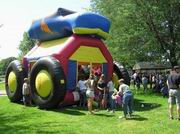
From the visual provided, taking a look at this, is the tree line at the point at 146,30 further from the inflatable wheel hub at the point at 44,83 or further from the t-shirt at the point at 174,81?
the t-shirt at the point at 174,81

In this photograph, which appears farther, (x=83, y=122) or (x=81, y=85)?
(x=81, y=85)

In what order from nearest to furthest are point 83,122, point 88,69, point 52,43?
1. point 83,122
2. point 88,69
3. point 52,43

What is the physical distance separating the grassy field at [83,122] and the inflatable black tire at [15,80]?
288 centimetres

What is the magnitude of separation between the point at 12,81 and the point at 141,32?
424 inches

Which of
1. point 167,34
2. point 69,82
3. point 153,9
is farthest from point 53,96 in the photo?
point 167,34

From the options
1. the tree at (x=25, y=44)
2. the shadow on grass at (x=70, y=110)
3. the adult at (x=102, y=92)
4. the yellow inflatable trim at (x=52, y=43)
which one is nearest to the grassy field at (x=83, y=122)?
the shadow on grass at (x=70, y=110)

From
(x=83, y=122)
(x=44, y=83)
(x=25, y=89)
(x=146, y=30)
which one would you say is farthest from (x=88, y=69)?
(x=146, y=30)

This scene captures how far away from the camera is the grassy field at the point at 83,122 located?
39.6 ft

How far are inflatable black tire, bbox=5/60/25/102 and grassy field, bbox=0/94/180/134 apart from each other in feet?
9.46

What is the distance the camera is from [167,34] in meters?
28.6

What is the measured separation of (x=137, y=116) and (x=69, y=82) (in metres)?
4.51

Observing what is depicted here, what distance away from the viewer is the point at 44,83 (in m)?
17.5

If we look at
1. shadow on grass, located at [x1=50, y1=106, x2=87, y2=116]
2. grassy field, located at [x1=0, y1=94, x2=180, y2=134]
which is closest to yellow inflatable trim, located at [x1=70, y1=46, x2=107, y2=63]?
shadow on grass, located at [x1=50, y1=106, x2=87, y2=116]

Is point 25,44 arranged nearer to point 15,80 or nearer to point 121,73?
point 15,80
